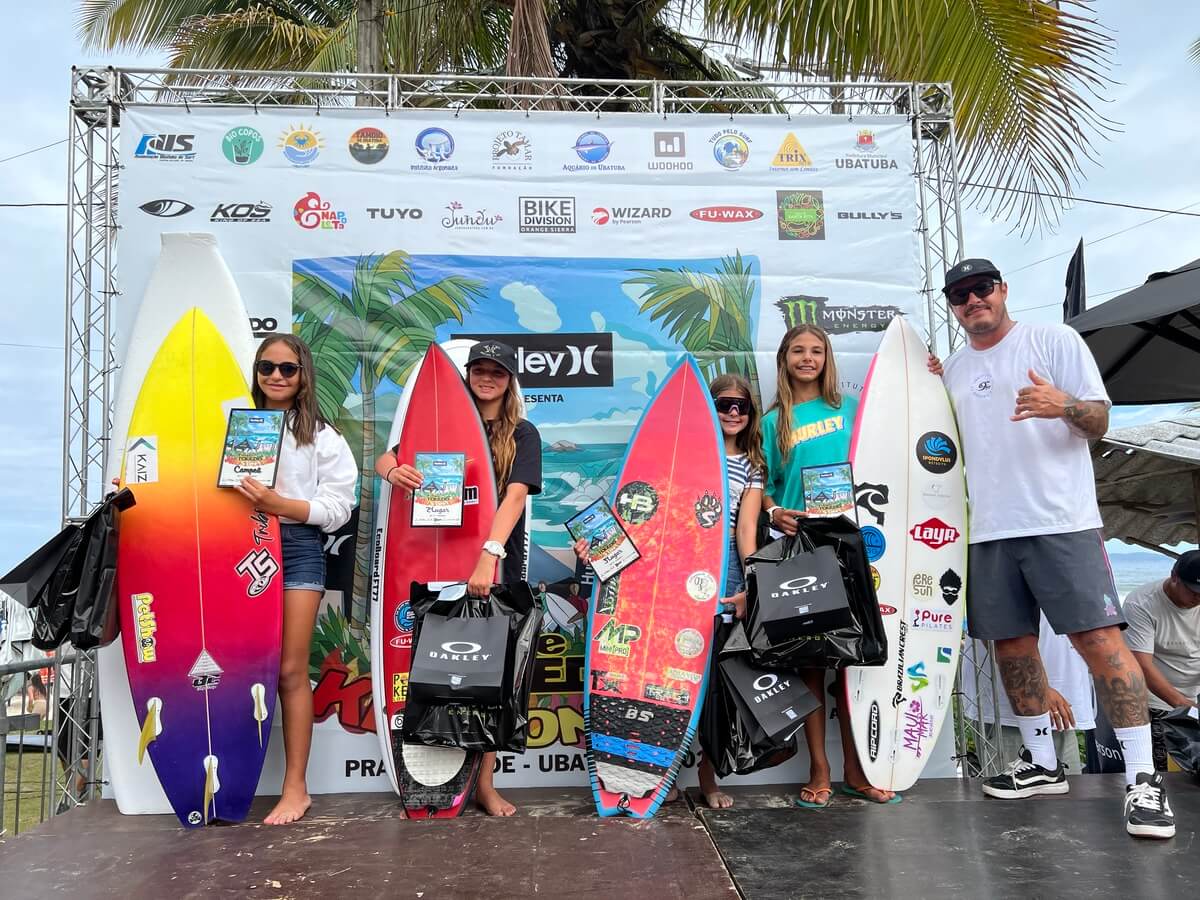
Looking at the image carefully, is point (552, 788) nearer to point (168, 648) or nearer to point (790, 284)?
point (168, 648)

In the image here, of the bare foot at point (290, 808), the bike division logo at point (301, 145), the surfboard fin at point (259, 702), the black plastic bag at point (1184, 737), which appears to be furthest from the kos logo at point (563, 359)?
the black plastic bag at point (1184, 737)

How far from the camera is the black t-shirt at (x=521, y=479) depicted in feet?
9.48

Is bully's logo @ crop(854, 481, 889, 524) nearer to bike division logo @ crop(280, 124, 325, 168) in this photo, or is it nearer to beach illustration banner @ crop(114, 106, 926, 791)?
beach illustration banner @ crop(114, 106, 926, 791)

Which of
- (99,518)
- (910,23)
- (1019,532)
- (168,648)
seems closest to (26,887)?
(168,648)

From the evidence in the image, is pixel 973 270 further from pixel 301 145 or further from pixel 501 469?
pixel 301 145

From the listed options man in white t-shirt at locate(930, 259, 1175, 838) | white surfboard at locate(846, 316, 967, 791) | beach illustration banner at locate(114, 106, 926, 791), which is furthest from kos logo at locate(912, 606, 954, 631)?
beach illustration banner at locate(114, 106, 926, 791)

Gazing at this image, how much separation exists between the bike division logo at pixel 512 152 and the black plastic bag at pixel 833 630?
1965mm

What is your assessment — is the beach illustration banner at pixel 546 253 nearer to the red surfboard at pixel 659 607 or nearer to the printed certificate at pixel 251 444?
the red surfboard at pixel 659 607

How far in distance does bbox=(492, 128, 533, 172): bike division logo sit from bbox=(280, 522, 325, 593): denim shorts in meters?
1.77

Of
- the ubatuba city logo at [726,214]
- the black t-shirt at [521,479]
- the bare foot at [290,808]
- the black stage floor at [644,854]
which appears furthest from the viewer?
the ubatuba city logo at [726,214]

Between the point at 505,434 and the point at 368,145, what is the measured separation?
155 cm

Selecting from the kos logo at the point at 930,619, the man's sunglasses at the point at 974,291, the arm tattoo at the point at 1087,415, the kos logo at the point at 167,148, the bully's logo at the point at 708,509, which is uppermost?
the kos logo at the point at 167,148

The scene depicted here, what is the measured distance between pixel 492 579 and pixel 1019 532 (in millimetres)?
1790

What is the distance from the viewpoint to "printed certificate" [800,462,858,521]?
3100 millimetres
